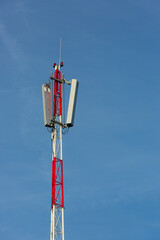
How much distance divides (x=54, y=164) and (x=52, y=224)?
37.0ft

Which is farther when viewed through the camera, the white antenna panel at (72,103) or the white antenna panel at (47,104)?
the white antenna panel at (72,103)

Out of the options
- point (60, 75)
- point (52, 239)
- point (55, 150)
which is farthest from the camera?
point (60, 75)

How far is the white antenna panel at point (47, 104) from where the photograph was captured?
110 metres

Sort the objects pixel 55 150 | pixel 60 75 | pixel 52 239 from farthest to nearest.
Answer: pixel 60 75, pixel 55 150, pixel 52 239

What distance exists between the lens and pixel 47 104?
112125 millimetres

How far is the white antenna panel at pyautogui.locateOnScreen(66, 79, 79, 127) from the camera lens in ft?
364

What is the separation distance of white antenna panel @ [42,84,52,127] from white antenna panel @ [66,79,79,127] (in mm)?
3606

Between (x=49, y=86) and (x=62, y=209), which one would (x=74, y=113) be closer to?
(x=49, y=86)

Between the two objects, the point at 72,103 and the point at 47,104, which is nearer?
the point at 72,103

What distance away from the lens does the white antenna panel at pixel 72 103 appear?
364ft

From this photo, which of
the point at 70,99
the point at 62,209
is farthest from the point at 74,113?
the point at 62,209

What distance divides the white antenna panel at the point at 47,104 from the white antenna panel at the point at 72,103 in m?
3.61

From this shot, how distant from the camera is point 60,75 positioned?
117 meters

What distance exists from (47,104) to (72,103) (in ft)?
15.7
